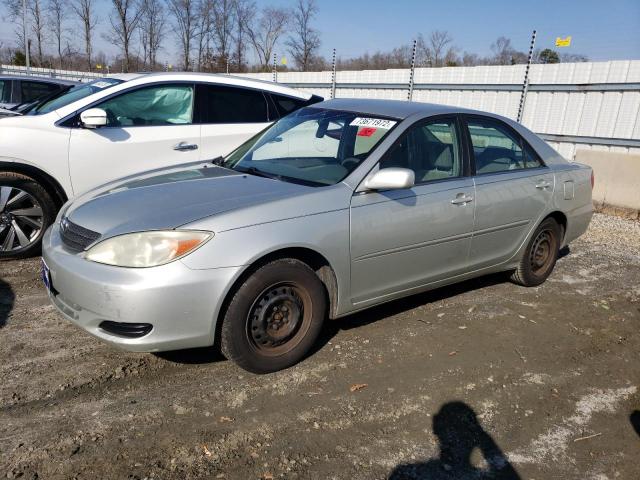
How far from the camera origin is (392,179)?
11.2ft

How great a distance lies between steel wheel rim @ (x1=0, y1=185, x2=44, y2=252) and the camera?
4.91 m

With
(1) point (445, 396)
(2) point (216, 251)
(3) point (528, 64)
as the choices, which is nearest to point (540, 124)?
(3) point (528, 64)

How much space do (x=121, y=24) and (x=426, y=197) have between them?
41670mm

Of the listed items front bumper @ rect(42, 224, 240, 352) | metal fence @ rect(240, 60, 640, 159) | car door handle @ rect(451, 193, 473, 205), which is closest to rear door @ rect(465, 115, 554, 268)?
car door handle @ rect(451, 193, 473, 205)

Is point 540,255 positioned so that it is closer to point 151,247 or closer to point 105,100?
point 151,247

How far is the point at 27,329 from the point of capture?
3.79m

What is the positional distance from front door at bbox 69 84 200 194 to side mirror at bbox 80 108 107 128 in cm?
16

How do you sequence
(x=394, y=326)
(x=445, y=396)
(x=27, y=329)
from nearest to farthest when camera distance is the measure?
(x=445, y=396) → (x=27, y=329) → (x=394, y=326)

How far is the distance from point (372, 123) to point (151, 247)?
1.93 metres

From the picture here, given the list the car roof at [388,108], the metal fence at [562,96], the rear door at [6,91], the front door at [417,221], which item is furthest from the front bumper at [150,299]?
the rear door at [6,91]

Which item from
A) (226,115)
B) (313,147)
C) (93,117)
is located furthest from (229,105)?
(313,147)

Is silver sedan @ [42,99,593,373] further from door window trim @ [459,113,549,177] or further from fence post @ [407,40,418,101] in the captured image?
fence post @ [407,40,418,101]

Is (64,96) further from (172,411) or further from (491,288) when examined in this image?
(491,288)

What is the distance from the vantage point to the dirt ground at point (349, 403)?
2.59 m
